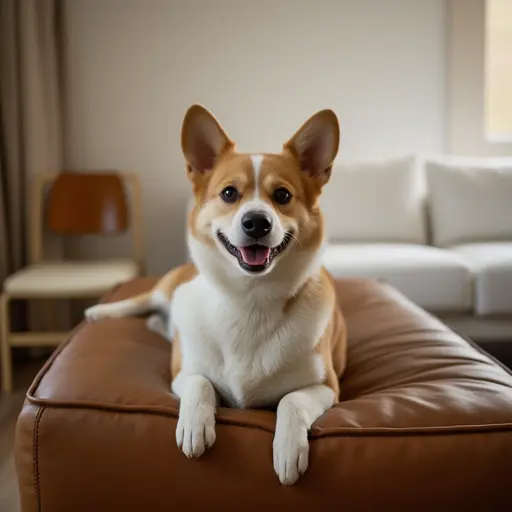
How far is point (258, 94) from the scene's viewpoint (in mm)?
3332

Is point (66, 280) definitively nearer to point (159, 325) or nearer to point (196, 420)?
point (159, 325)

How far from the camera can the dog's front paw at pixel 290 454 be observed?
3.63 ft

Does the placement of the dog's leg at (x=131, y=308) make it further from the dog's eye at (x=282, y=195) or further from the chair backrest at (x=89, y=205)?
the chair backrest at (x=89, y=205)

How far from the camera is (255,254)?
1.23m

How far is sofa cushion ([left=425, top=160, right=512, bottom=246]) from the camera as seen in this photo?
2.99 metres

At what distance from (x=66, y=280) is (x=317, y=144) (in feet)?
4.86

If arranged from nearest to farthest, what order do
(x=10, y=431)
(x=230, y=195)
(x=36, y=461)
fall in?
(x=36, y=461)
(x=230, y=195)
(x=10, y=431)

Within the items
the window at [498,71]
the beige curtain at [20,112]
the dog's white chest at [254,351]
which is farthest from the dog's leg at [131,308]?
the window at [498,71]

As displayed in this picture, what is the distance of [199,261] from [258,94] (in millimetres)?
2155

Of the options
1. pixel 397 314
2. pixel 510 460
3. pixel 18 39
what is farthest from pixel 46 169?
pixel 510 460

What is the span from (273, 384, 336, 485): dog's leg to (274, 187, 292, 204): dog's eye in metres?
0.39

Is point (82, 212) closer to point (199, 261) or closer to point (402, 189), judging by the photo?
point (402, 189)

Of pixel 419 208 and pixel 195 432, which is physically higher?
pixel 419 208

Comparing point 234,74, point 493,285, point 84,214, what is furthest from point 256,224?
point 234,74
